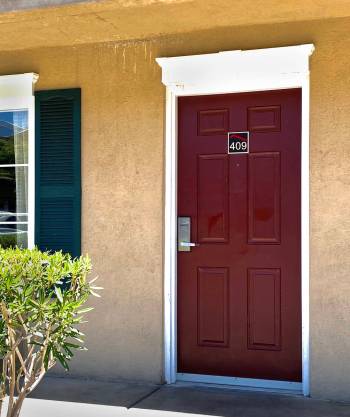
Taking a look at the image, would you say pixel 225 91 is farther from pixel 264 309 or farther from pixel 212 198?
pixel 264 309

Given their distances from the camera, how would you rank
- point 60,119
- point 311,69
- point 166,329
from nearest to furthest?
point 311,69
point 166,329
point 60,119

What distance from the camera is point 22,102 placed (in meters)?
6.21

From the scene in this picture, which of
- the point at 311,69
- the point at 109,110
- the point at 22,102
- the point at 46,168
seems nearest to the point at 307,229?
the point at 311,69

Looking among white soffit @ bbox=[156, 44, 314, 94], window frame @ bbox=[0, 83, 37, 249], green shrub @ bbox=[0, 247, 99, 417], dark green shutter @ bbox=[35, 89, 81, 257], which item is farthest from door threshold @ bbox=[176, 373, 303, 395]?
white soffit @ bbox=[156, 44, 314, 94]

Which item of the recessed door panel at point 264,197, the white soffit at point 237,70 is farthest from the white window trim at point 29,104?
the recessed door panel at point 264,197

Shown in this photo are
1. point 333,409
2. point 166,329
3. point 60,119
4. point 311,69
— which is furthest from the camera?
point 60,119

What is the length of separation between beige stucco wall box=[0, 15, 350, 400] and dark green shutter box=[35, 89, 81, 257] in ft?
0.30

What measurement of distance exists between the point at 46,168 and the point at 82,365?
185 cm

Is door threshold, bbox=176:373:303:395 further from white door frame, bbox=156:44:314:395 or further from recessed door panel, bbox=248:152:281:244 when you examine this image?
recessed door panel, bbox=248:152:281:244

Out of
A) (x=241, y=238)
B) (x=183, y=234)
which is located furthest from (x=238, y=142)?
(x=183, y=234)

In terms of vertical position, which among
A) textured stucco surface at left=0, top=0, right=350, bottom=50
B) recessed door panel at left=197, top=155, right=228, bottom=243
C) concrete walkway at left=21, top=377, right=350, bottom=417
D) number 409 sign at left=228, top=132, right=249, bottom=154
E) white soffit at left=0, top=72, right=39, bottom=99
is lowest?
concrete walkway at left=21, top=377, right=350, bottom=417

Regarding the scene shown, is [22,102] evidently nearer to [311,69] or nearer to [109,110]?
[109,110]

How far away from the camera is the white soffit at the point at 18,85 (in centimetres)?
616

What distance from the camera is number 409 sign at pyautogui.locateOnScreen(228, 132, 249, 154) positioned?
5645 mm
